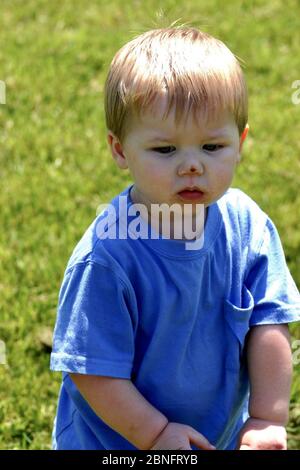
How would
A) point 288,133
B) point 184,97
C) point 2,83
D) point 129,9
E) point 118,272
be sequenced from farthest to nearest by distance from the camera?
point 129,9 → point 2,83 → point 288,133 → point 118,272 → point 184,97

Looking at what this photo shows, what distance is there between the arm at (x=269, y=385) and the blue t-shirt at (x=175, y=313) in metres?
0.04

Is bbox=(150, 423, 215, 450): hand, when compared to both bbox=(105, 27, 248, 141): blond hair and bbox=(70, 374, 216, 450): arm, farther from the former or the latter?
bbox=(105, 27, 248, 141): blond hair

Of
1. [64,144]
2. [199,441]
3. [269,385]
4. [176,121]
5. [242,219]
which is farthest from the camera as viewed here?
[64,144]

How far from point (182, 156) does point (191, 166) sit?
Result: 31 mm

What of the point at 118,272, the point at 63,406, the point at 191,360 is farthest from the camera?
the point at 63,406

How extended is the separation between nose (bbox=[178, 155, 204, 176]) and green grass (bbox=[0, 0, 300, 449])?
0.51m

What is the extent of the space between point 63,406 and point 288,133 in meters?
2.47

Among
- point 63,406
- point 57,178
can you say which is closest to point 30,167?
point 57,178

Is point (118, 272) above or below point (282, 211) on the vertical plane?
below

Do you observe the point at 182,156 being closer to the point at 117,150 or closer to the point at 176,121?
the point at 176,121

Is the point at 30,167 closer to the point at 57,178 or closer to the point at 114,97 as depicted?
the point at 57,178

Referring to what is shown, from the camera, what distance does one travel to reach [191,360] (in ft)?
7.26

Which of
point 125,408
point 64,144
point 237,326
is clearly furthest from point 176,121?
point 64,144

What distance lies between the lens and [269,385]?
2.19m
